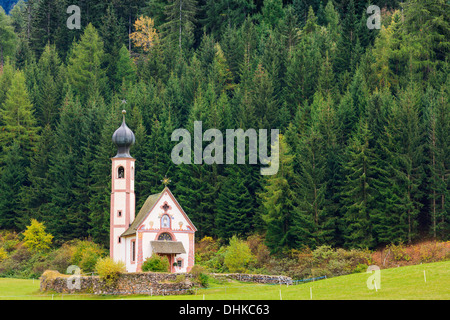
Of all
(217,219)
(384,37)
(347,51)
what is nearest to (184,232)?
(217,219)

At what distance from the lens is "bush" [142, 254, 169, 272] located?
5212 cm

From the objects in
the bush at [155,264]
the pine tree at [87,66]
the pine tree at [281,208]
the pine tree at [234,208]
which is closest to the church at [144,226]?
the bush at [155,264]

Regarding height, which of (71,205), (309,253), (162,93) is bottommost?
(309,253)

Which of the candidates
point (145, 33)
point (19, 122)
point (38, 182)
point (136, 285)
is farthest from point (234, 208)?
point (145, 33)

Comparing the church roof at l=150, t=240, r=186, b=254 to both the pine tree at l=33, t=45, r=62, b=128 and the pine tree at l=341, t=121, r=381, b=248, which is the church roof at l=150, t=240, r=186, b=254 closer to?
the pine tree at l=341, t=121, r=381, b=248

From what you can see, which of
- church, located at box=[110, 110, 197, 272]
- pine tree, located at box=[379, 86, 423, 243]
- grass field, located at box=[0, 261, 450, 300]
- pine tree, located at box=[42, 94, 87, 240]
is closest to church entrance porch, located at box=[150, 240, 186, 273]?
church, located at box=[110, 110, 197, 272]

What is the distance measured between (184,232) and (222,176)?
10856 millimetres

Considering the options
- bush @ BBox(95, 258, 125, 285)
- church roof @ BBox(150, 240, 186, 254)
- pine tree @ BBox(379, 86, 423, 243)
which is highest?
pine tree @ BBox(379, 86, 423, 243)

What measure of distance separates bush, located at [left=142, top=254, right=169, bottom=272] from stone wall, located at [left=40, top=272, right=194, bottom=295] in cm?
458

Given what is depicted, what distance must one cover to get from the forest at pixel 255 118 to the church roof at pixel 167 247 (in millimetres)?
8387

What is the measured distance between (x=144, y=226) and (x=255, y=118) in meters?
19.3

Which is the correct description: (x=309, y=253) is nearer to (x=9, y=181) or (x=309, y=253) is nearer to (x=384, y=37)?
(x=384, y=37)

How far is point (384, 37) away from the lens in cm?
8094

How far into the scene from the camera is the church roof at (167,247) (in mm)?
57375
